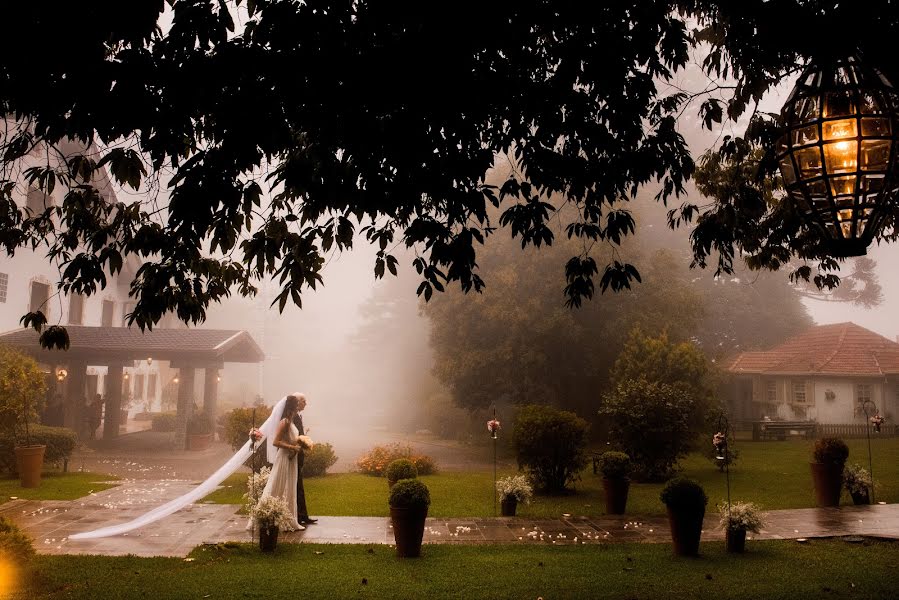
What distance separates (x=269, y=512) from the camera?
889 centimetres

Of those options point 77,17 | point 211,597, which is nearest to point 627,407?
point 211,597

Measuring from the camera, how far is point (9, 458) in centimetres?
1688

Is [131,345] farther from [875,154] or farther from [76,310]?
[875,154]

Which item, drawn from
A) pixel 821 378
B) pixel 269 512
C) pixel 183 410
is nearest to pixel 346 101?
pixel 269 512

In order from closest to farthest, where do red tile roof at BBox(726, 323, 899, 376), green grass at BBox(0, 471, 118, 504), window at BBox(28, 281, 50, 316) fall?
green grass at BBox(0, 471, 118, 504) → window at BBox(28, 281, 50, 316) → red tile roof at BBox(726, 323, 899, 376)

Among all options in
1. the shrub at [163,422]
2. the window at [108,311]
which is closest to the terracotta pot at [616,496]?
the window at [108,311]

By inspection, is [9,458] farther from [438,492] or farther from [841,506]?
[841,506]

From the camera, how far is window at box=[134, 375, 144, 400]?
38156 millimetres

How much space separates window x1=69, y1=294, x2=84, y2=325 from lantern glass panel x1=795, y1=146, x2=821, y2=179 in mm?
28853

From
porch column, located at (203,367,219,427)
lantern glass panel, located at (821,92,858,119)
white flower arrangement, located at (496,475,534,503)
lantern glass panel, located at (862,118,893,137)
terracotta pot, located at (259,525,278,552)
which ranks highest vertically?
lantern glass panel, located at (821,92,858,119)

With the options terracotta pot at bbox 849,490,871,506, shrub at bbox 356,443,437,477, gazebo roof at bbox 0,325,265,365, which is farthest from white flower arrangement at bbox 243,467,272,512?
gazebo roof at bbox 0,325,265,365

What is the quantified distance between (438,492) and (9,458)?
11701 mm

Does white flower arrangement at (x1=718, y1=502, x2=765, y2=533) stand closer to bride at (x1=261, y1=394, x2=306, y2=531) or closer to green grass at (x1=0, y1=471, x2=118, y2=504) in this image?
bride at (x1=261, y1=394, x2=306, y2=531)

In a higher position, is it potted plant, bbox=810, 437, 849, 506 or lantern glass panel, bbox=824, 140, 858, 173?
lantern glass panel, bbox=824, 140, 858, 173
